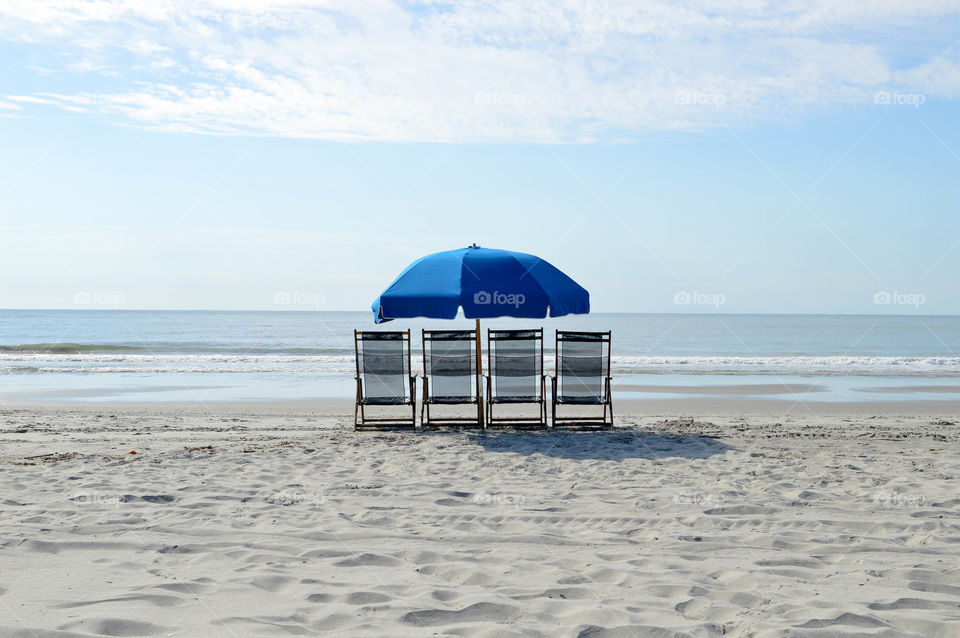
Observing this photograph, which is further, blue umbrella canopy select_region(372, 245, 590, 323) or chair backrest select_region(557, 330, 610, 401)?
chair backrest select_region(557, 330, 610, 401)

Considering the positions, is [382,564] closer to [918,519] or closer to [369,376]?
[918,519]

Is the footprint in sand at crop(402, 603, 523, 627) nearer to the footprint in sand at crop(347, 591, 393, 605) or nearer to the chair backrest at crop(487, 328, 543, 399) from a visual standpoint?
the footprint in sand at crop(347, 591, 393, 605)

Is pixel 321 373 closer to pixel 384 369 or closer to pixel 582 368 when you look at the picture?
pixel 384 369

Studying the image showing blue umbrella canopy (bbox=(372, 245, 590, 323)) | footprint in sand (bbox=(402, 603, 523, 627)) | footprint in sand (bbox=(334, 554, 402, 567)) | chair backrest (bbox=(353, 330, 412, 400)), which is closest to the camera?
footprint in sand (bbox=(402, 603, 523, 627))

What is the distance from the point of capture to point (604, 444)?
6398mm

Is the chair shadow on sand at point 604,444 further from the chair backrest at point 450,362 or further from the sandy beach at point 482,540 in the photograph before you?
the chair backrest at point 450,362

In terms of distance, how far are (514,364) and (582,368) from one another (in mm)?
722

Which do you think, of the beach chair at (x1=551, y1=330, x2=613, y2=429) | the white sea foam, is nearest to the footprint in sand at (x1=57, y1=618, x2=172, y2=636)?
the beach chair at (x1=551, y1=330, x2=613, y2=429)

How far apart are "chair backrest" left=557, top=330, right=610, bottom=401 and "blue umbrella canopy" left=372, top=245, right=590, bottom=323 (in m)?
0.41

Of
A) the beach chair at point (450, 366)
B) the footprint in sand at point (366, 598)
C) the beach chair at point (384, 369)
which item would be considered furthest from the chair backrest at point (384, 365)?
the footprint in sand at point (366, 598)

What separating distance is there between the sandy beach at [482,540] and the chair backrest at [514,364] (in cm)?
110

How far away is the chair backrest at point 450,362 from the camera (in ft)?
24.1

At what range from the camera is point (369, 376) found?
24.4 feet

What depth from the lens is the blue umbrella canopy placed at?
648cm
